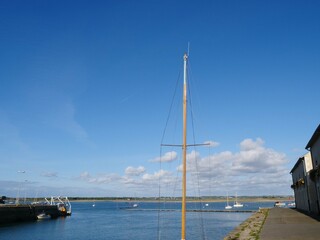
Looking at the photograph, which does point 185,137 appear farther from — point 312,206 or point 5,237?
point 5,237

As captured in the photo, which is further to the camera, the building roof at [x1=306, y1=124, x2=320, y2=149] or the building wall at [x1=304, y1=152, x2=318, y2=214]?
the building wall at [x1=304, y1=152, x2=318, y2=214]

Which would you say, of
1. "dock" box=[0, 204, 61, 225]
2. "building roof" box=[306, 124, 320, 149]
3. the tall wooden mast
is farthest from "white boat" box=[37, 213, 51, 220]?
the tall wooden mast

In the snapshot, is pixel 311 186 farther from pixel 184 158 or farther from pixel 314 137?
pixel 184 158

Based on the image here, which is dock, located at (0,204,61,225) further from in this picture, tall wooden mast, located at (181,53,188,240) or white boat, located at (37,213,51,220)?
tall wooden mast, located at (181,53,188,240)

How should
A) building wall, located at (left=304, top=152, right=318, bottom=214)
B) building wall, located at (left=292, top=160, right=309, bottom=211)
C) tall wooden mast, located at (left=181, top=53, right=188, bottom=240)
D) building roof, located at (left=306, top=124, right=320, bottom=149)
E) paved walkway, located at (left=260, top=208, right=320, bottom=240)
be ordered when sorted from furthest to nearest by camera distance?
building wall, located at (left=292, top=160, right=309, bottom=211)
building wall, located at (left=304, top=152, right=318, bottom=214)
building roof, located at (left=306, top=124, right=320, bottom=149)
paved walkway, located at (left=260, top=208, right=320, bottom=240)
tall wooden mast, located at (left=181, top=53, right=188, bottom=240)

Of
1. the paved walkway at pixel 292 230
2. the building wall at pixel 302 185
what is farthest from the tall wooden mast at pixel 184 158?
the building wall at pixel 302 185

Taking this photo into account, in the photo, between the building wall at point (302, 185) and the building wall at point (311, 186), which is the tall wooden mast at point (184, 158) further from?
the building wall at point (302, 185)

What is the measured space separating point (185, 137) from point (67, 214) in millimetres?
113326

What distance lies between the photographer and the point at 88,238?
53.3m

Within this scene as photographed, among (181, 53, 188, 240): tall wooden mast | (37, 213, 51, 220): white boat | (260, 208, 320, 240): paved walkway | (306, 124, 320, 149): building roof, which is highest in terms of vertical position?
(306, 124, 320, 149): building roof

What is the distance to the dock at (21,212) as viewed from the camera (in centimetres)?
7806

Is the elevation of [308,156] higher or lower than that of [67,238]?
higher

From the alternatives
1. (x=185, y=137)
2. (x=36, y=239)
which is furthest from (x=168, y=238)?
(x=185, y=137)

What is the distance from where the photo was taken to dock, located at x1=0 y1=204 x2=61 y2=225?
78.1 meters
